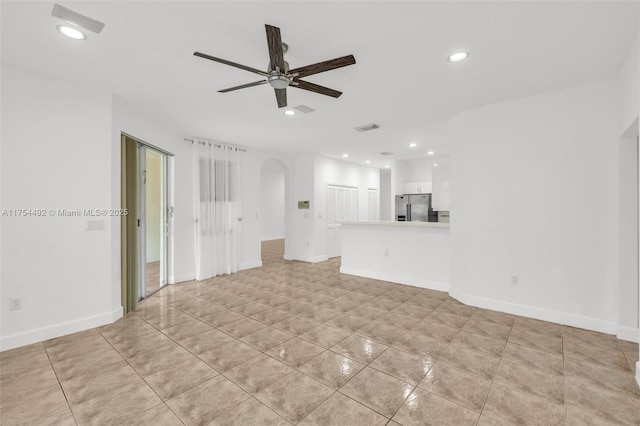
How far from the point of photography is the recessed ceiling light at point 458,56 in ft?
8.08

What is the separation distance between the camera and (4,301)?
2.67 m

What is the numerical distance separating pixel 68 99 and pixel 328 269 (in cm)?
499

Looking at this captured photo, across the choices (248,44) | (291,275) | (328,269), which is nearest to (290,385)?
(248,44)

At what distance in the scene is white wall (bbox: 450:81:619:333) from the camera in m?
3.00

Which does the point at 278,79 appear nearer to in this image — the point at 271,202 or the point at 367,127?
the point at 367,127

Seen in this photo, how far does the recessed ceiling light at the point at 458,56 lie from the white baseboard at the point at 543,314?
297cm

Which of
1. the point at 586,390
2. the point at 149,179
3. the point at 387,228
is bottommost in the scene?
the point at 586,390

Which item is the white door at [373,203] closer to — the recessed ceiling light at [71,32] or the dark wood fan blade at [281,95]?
the dark wood fan blade at [281,95]

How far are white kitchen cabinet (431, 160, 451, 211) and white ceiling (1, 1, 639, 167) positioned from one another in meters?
2.01

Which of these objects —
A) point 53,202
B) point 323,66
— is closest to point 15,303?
point 53,202

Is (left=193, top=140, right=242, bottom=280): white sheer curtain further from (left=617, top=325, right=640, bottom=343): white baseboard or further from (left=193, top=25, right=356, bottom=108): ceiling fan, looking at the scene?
(left=617, top=325, right=640, bottom=343): white baseboard

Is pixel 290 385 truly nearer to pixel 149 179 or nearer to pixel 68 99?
pixel 68 99

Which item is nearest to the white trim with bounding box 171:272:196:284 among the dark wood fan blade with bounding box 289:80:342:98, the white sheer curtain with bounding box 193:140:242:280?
the white sheer curtain with bounding box 193:140:242:280

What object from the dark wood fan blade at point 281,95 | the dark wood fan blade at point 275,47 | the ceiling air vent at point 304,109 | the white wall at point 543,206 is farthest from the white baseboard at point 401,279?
the dark wood fan blade at point 275,47
